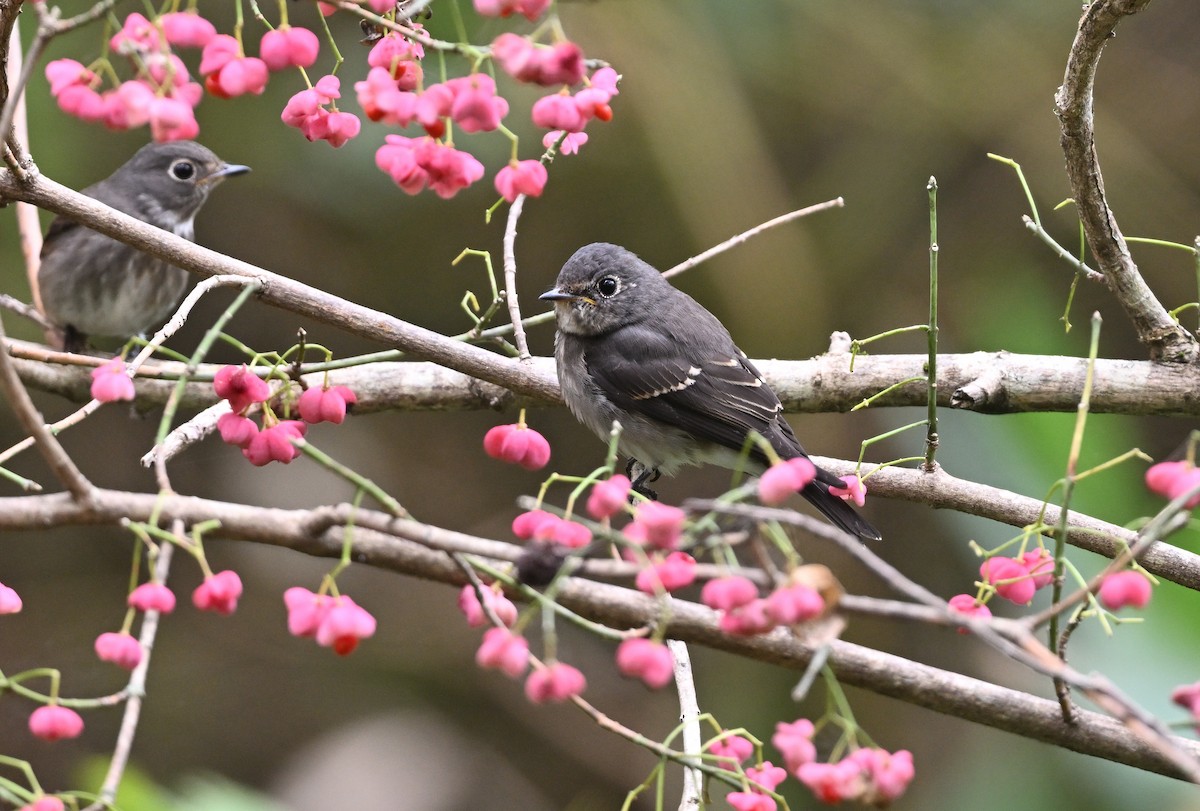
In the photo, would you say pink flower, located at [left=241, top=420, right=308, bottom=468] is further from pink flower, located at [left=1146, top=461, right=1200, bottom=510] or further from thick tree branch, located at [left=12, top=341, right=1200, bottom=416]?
pink flower, located at [left=1146, top=461, right=1200, bottom=510]

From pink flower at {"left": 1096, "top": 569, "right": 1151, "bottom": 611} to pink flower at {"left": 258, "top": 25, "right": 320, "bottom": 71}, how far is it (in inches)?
54.9

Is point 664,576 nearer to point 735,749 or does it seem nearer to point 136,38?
point 735,749

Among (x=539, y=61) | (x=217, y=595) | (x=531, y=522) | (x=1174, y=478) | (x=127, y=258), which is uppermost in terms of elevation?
(x=539, y=61)

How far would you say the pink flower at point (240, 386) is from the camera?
2.01 metres

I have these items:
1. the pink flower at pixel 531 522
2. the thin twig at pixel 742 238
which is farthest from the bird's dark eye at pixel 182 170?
the pink flower at pixel 531 522

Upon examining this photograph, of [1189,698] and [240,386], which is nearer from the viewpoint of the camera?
[1189,698]

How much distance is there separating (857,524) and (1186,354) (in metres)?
0.95

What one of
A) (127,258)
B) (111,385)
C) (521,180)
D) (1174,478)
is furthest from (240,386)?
(127,258)

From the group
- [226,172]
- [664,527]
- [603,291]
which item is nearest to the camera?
[664,527]

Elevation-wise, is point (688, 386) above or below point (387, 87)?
below

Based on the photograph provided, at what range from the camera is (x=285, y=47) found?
6.10ft

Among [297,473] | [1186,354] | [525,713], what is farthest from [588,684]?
[1186,354]

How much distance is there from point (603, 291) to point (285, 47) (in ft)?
7.15

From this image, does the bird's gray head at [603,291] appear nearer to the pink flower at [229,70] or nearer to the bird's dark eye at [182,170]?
the bird's dark eye at [182,170]
